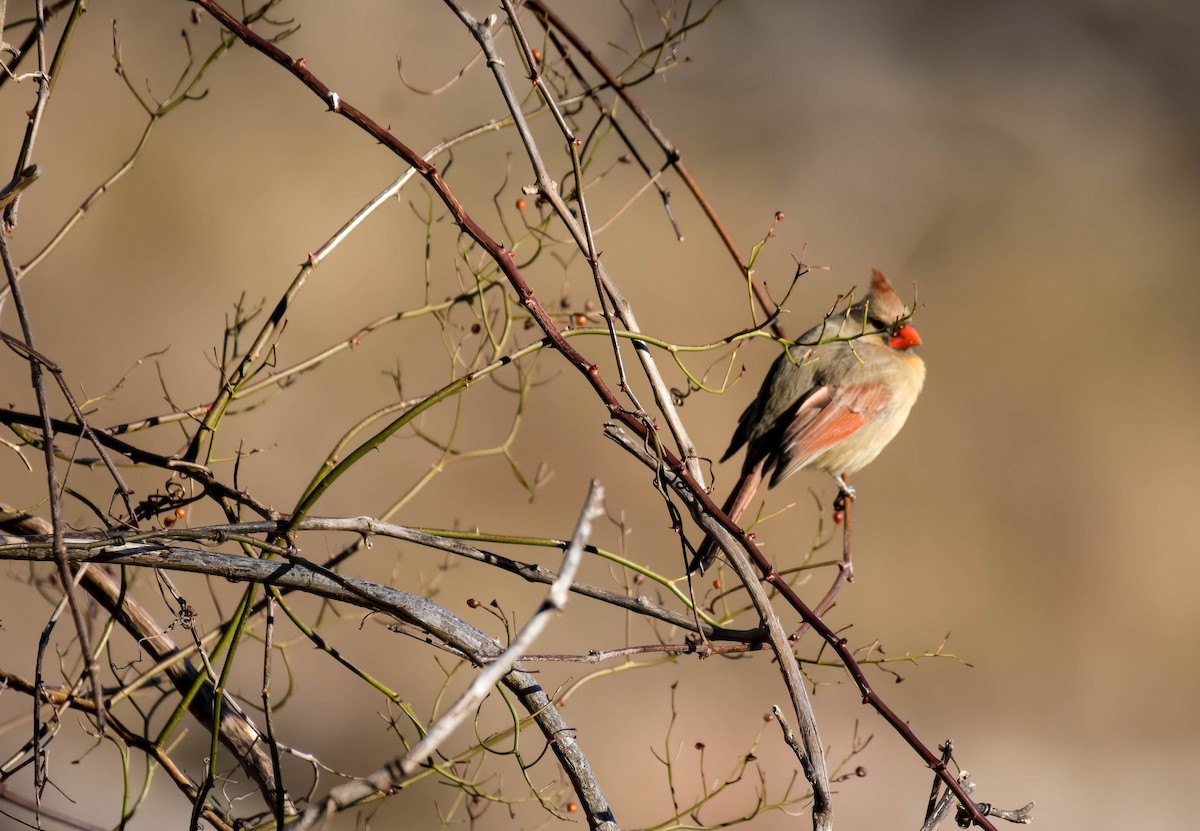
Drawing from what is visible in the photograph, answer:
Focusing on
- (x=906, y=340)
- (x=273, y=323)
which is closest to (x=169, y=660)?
(x=273, y=323)

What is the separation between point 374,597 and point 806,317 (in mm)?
5783

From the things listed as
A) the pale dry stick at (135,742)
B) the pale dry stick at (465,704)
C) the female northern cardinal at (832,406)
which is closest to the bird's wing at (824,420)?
the female northern cardinal at (832,406)

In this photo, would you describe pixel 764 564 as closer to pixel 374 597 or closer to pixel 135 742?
pixel 374 597

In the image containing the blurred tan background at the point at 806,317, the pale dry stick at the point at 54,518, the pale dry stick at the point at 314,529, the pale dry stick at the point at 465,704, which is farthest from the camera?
the blurred tan background at the point at 806,317

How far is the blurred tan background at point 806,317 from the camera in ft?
20.6

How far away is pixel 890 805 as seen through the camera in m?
6.96

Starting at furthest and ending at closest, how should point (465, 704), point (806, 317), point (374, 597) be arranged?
point (806, 317)
point (374, 597)
point (465, 704)

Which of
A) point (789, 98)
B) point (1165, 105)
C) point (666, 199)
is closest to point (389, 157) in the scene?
point (789, 98)

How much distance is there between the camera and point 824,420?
4.15 meters

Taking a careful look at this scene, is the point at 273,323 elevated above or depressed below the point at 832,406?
below

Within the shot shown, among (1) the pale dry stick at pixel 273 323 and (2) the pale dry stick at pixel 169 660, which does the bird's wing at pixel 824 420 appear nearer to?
(1) the pale dry stick at pixel 273 323

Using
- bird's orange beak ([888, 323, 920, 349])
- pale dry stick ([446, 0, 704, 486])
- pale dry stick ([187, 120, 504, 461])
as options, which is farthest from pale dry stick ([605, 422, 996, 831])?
bird's orange beak ([888, 323, 920, 349])

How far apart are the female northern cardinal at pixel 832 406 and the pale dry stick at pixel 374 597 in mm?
2328

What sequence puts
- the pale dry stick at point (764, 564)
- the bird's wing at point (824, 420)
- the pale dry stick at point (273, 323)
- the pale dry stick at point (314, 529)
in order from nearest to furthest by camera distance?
1. the pale dry stick at point (314, 529)
2. the pale dry stick at point (764, 564)
3. the pale dry stick at point (273, 323)
4. the bird's wing at point (824, 420)
